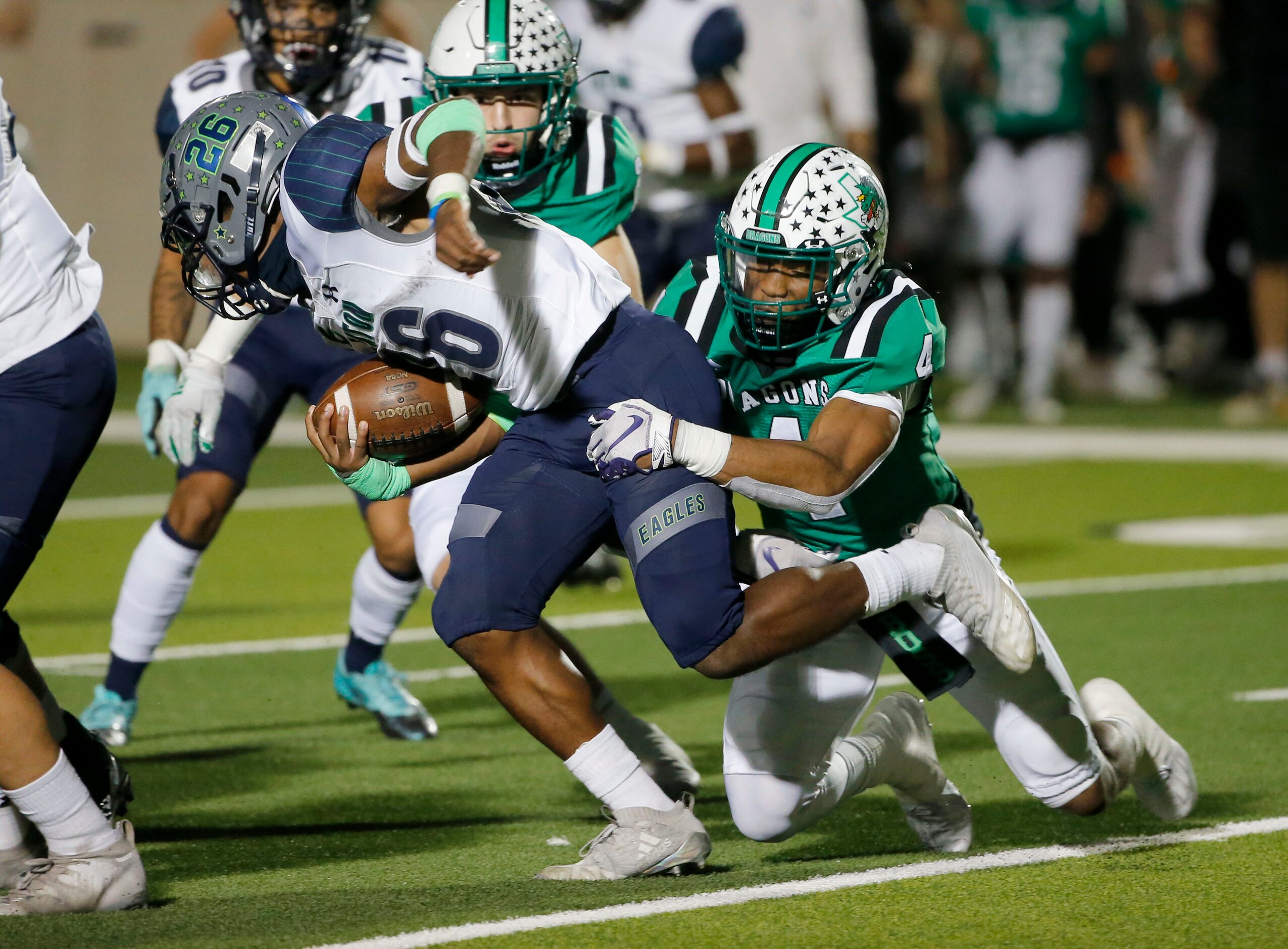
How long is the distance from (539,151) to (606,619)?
263 cm

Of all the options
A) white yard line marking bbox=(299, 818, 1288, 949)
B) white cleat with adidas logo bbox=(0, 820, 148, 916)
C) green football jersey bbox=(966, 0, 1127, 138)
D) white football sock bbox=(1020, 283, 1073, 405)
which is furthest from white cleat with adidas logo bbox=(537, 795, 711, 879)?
green football jersey bbox=(966, 0, 1127, 138)

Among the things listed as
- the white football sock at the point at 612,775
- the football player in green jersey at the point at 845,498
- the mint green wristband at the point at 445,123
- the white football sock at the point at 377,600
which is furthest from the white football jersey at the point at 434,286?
the white football sock at the point at 377,600

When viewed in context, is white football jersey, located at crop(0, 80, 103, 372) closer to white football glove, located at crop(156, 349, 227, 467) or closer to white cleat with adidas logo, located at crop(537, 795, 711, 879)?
white football glove, located at crop(156, 349, 227, 467)

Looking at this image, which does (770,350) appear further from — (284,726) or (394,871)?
(284,726)

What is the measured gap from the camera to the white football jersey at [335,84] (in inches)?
201

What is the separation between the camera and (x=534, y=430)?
3.72 meters

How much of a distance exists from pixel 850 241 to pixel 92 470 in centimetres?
758

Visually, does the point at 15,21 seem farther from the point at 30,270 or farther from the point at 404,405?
the point at 404,405

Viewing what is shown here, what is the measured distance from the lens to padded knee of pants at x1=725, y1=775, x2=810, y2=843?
3719 mm

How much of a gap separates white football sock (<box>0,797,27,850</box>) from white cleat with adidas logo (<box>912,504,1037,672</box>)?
5.76ft

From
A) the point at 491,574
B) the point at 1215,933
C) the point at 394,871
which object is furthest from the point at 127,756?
the point at 1215,933

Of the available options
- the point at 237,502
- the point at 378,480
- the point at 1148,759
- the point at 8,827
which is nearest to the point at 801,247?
the point at 378,480

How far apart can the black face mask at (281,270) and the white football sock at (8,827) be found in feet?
3.50

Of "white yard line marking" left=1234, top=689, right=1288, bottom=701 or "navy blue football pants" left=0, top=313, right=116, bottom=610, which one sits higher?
"navy blue football pants" left=0, top=313, right=116, bottom=610
